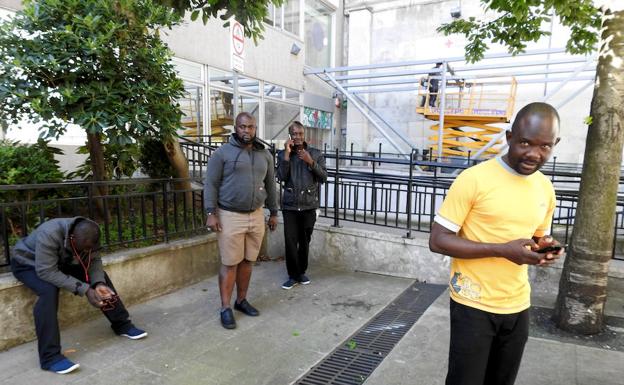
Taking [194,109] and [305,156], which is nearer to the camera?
[305,156]

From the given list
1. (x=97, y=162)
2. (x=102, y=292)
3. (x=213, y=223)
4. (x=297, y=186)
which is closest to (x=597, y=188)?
(x=297, y=186)

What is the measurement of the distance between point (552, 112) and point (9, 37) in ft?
15.3

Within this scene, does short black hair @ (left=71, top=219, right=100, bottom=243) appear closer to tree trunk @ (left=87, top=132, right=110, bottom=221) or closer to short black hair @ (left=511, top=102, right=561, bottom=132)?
tree trunk @ (left=87, top=132, right=110, bottom=221)

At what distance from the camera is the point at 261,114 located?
12633mm

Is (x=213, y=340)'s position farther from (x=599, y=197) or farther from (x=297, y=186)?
(x=599, y=197)

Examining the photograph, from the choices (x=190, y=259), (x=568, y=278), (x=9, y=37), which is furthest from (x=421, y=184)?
(x=9, y=37)

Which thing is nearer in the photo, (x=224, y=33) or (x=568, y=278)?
(x=568, y=278)

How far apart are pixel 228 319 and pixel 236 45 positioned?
9.23 ft

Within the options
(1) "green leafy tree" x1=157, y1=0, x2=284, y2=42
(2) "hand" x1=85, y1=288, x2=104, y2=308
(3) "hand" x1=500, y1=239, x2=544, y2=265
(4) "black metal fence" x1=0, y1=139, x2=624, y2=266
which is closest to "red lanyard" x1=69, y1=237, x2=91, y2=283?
(2) "hand" x1=85, y1=288, x2=104, y2=308

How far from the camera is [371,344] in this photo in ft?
12.0

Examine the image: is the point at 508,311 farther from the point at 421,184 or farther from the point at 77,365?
the point at 421,184

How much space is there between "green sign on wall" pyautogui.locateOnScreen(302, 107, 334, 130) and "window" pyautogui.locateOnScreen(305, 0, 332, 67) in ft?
5.52

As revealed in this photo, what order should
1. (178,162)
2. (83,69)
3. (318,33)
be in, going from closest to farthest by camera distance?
1. (83,69)
2. (178,162)
3. (318,33)

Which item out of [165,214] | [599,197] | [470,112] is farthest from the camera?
[470,112]
